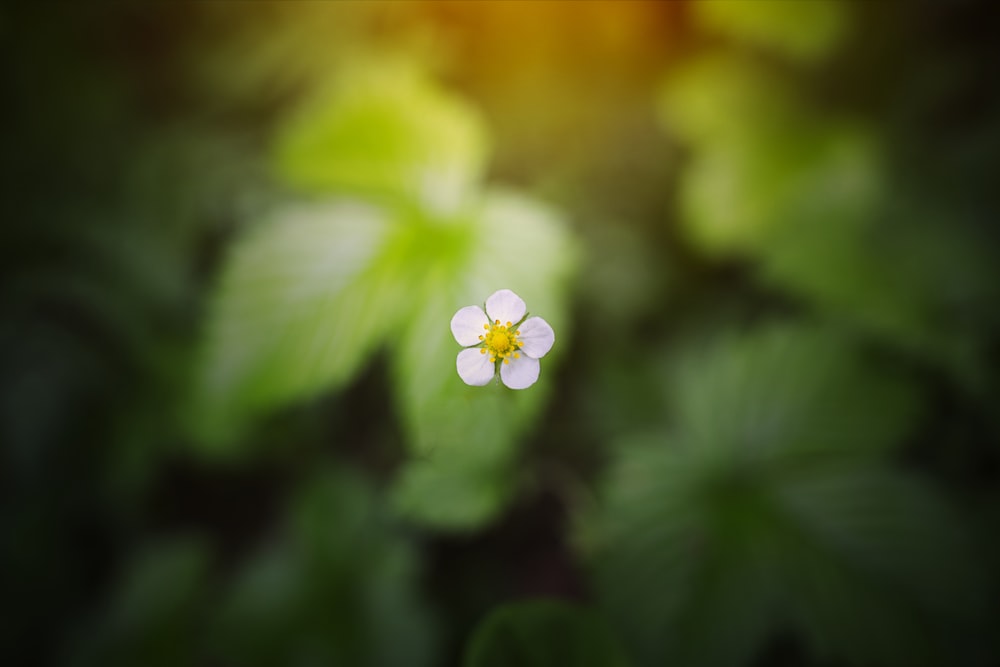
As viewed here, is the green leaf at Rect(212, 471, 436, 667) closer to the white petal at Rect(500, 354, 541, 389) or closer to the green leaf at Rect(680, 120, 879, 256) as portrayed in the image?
the white petal at Rect(500, 354, 541, 389)

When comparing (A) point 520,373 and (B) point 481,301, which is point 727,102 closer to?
(B) point 481,301

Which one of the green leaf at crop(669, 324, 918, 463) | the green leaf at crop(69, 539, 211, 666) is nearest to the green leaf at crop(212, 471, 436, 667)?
the green leaf at crop(69, 539, 211, 666)

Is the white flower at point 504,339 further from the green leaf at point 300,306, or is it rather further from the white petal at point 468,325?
the green leaf at point 300,306

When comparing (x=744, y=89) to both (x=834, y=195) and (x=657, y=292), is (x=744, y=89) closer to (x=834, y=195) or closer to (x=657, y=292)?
(x=834, y=195)

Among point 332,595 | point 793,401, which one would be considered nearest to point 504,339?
point 793,401

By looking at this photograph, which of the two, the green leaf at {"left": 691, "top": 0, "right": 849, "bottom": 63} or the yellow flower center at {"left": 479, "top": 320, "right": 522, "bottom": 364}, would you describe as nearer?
the yellow flower center at {"left": 479, "top": 320, "right": 522, "bottom": 364}

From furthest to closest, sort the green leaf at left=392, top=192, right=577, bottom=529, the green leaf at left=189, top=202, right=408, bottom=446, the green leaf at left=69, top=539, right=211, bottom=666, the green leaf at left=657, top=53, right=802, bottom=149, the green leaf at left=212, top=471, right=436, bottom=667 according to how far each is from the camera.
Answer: the green leaf at left=657, top=53, right=802, bottom=149
the green leaf at left=69, top=539, right=211, bottom=666
the green leaf at left=212, top=471, right=436, bottom=667
the green leaf at left=189, top=202, right=408, bottom=446
the green leaf at left=392, top=192, right=577, bottom=529
